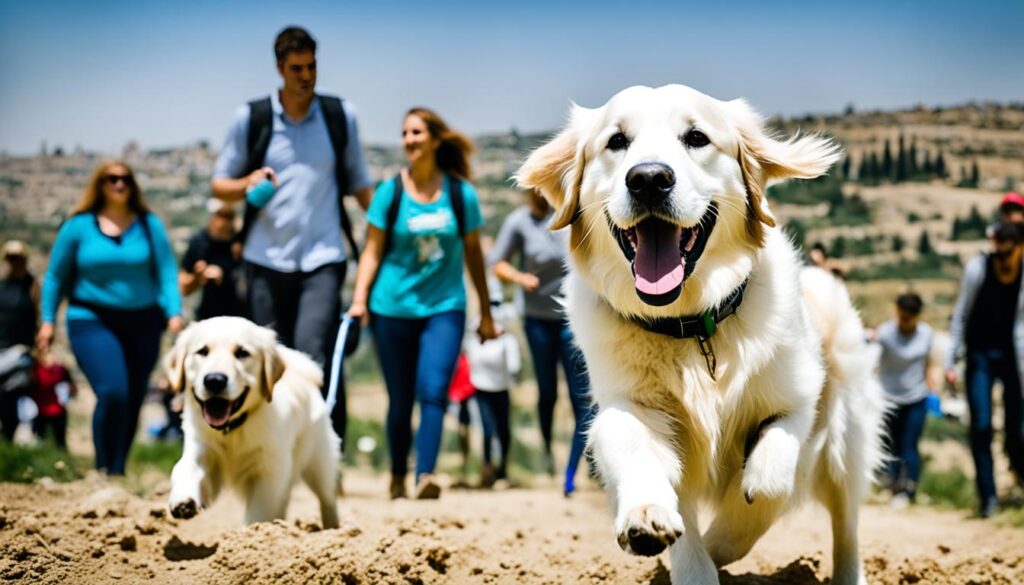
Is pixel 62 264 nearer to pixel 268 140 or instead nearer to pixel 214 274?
pixel 214 274

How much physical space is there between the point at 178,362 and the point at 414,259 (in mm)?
1993

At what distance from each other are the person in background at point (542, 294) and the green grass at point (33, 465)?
3263mm

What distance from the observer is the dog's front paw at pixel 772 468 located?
3293 mm

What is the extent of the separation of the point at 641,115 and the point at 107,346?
4242 mm

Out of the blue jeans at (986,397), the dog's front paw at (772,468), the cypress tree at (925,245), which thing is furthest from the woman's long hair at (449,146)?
the cypress tree at (925,245)

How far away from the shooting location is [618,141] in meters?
3.48

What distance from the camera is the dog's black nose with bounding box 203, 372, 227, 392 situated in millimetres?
4359

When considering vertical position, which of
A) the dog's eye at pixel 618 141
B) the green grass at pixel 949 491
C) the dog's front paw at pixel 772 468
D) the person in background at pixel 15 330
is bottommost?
the green grass at pixel 949 491

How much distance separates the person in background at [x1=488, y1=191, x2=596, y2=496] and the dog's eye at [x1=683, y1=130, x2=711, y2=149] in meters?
3.67

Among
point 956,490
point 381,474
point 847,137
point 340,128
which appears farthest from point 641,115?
point 847,137

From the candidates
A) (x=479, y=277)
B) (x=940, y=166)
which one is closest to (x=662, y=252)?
(x=479, y=277)

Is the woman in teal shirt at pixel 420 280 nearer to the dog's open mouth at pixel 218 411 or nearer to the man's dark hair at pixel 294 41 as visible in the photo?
the man's dark hair at pixel 294 41

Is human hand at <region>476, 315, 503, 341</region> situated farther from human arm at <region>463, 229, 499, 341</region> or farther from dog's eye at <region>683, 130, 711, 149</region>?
dog's eye at <region>683, 130, 711, 149</region>

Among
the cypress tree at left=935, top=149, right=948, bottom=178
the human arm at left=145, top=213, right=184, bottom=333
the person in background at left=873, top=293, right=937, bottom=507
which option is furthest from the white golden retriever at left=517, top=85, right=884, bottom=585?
the cypress tree at left=935, top=149, right=948, bottom=178
